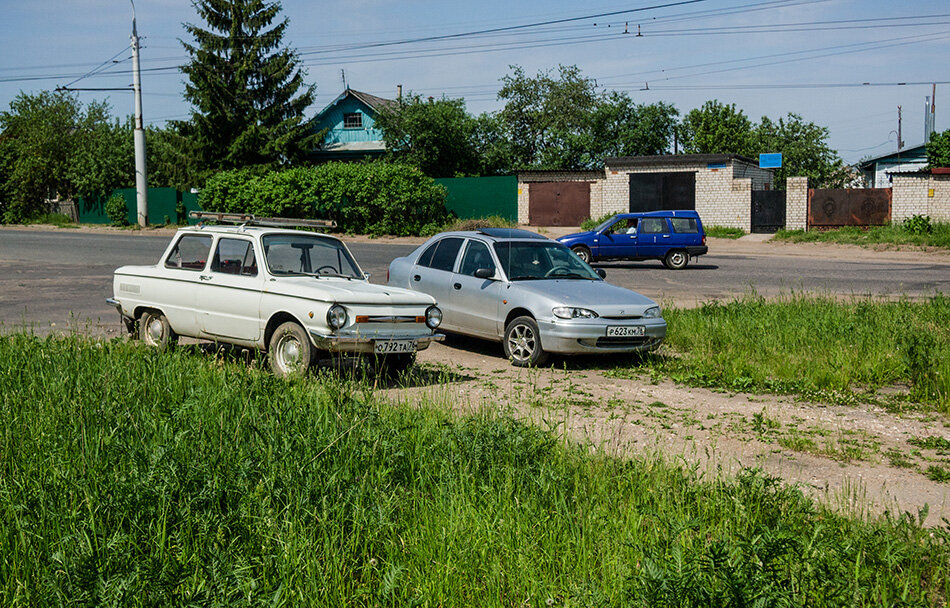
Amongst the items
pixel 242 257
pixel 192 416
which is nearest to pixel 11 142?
pixel 242 257

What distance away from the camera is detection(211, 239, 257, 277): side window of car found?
8930 millimetres

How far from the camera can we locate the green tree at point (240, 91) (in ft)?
151

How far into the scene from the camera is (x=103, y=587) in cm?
311

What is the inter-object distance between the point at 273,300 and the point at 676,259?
18139 millimetres

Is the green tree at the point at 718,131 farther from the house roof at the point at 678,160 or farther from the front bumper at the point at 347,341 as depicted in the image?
the front bumper at the point at 347,341

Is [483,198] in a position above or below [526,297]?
above

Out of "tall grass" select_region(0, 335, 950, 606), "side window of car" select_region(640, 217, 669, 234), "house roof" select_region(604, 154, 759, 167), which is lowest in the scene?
"tall grass" select_region(0, 335, 950, 606)

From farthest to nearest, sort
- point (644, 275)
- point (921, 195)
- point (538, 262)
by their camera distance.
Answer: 1. point (921, 195)
2. point (644, 275)
3. point (538, 262)

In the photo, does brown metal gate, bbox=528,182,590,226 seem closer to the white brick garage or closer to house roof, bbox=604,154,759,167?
the white brick garage

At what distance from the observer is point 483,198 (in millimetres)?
40875

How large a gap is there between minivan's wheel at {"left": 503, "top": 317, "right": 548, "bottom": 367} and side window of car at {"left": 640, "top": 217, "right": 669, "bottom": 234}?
15.4m

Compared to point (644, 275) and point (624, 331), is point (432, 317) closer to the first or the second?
point (624, 331)

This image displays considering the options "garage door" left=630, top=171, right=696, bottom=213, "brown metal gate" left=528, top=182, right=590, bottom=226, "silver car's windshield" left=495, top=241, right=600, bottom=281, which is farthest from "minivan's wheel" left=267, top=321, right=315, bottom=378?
"brown metal gate" left=528, top=182, right=590, bottom=226

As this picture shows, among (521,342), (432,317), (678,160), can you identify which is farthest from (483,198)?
(432,317)
